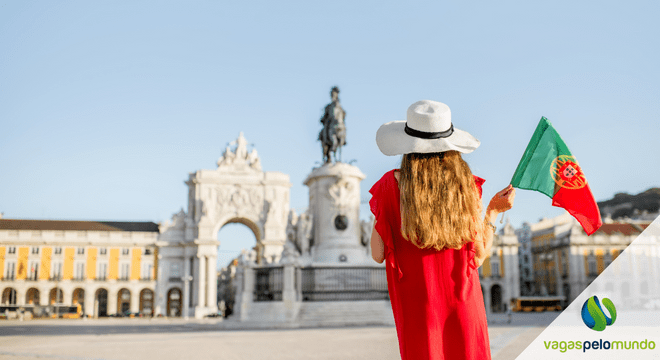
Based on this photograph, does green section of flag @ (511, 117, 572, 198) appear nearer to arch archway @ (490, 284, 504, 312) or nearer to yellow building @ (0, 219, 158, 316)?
yellow building @ (0, 219, 158, 316)

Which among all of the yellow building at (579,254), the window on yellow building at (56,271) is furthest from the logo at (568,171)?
the yellow building at (579,254)

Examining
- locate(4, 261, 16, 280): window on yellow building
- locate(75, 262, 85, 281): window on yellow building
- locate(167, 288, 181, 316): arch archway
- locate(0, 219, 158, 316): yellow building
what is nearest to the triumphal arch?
locate(167, 288, 181, 316): arch archway

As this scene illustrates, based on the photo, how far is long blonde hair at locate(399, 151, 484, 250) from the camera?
7.25ft

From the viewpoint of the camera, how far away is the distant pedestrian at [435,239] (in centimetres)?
223

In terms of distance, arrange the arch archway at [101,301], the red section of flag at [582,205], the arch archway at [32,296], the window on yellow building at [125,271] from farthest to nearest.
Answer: the window on yellow building at [125,271] → the arch archway at [101,301] → the arch archway at [32,296] → the red section of flag at [582,205]

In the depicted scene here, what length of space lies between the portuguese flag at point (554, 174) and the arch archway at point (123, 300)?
5958cm

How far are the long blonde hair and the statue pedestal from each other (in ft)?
52.2

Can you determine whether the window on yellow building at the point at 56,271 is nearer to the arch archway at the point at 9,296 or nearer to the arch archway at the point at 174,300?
the arch archway at the point at 9,296

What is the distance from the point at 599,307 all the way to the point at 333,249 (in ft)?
37.0

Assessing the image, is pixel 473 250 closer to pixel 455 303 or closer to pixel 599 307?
pixel 455 303

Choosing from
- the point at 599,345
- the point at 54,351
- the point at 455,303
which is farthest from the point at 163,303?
the point at 455,303

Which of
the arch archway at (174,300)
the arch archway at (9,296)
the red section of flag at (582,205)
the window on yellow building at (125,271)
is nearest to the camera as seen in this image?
the red section of flag at (582,205)

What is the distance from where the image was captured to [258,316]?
60.5 ft

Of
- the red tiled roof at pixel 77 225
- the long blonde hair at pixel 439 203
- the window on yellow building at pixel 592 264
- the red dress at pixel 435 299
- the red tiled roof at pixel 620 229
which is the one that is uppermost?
the red tiled roof at pixel 77 225
